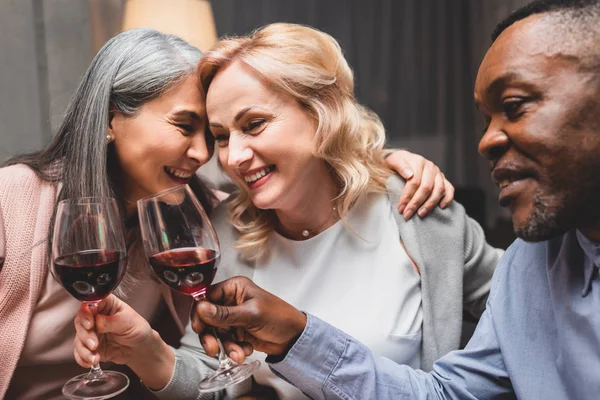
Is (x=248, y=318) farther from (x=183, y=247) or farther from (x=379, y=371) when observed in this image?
(x=379, y=371)

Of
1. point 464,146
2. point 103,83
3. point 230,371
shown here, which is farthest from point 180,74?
point 464,146

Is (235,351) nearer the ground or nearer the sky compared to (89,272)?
nearer the ground

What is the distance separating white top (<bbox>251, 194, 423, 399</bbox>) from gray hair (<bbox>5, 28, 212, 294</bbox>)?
17.6 inches

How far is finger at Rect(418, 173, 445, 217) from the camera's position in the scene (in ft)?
5.02

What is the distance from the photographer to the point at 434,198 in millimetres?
1544

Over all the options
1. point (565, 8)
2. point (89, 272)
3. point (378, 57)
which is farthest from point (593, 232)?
point (378, 57)

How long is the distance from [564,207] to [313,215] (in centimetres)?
79

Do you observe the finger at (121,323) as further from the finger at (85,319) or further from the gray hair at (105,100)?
the gray hair at (105,100)

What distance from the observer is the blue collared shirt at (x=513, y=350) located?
1.00 metres

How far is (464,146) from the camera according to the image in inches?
144

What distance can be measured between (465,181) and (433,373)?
8.42ft

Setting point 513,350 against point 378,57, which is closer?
point 513,350

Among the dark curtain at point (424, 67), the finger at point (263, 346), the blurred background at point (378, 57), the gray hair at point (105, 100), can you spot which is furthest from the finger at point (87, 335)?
the dark curtain at point (424, 67)

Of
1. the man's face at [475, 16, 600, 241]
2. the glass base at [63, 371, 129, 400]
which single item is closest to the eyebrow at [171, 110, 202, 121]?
the glass base at [63, 371, 129, 400]
